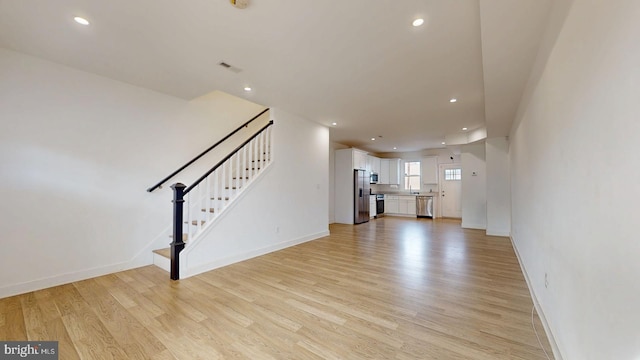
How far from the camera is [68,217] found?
3.09m

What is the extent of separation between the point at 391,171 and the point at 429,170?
4.79 feet

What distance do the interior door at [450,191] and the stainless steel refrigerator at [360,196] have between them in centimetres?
335

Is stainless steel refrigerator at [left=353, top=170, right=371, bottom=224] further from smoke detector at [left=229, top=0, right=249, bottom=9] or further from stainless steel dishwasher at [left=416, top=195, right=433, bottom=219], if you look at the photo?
smoke detector at [left=229, top=0, right=249, bottom=9]

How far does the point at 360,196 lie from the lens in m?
7.88

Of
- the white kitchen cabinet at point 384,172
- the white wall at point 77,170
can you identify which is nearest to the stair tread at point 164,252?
the white wall at point 77,170

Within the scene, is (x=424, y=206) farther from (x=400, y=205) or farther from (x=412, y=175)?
(x=412, y=175)

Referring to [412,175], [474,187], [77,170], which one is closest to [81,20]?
[77,170]

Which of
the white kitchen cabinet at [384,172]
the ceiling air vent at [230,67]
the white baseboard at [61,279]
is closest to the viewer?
the white baseboard at [61,279]

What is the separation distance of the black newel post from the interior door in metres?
9.01

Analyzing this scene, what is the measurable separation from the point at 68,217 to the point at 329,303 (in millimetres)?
3429

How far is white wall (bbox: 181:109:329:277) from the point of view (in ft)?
12.2

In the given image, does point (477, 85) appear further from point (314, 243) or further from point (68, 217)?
point (68, 217)

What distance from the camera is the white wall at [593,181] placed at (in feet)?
2.84

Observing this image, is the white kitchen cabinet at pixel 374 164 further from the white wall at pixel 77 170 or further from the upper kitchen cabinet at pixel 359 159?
the white wall at pixel 77 170
